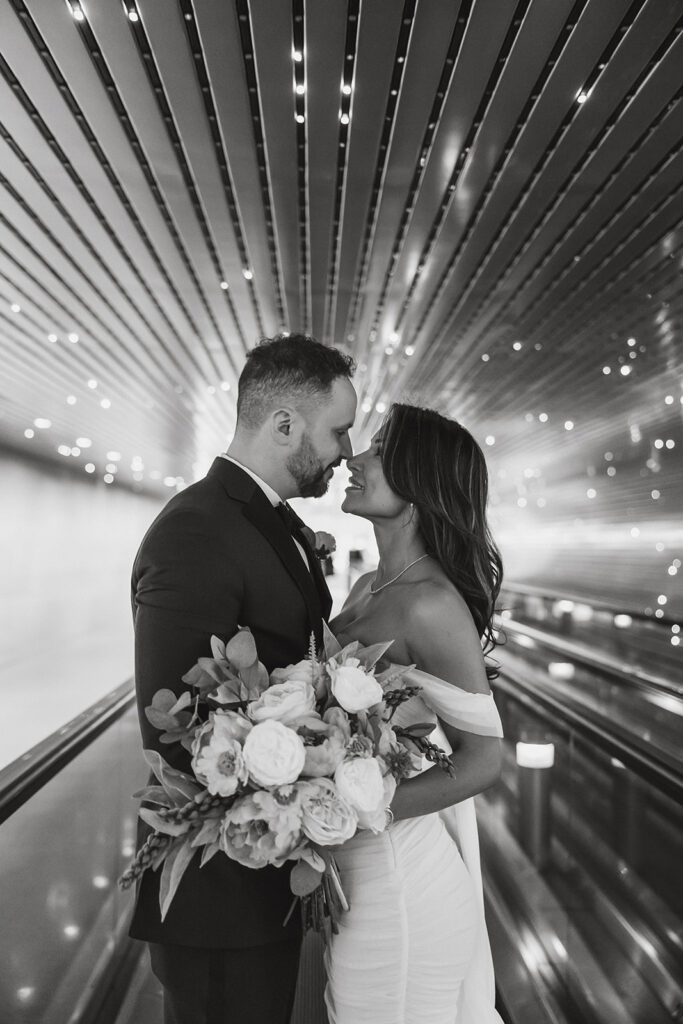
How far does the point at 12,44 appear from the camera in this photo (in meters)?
3.45

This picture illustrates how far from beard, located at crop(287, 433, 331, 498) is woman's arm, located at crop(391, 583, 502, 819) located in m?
0.39

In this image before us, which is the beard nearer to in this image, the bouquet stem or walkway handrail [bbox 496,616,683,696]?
the bouquet stem

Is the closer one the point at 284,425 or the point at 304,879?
the point at 304,879

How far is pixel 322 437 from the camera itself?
6.72 feet

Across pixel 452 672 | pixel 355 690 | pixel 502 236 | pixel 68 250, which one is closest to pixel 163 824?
pixel 355 690

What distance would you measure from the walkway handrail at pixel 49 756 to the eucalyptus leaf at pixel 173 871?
1082mm

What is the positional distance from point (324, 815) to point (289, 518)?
0.91 metres

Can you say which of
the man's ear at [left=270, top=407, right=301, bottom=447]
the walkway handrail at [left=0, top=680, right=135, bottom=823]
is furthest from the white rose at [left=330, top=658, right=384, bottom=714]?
the walkway handrail at [left=0, top=680, right=135, bottom=823]

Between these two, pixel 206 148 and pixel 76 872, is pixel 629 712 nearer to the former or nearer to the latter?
pixel 76 872

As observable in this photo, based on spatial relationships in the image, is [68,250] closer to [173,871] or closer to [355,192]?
[355,192]

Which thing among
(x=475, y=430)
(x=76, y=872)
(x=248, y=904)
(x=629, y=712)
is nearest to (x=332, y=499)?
(x=475, y=430)

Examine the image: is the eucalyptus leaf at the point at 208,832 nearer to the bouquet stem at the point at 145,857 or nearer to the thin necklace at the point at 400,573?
the bouquet stem at the point at 145,857

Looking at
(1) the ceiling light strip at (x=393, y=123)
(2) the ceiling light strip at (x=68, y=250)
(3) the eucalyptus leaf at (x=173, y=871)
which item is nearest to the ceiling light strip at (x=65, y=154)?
(2) the ceiling light strip at (x=68, y=250)

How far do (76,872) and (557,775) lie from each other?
2709 millimetres
